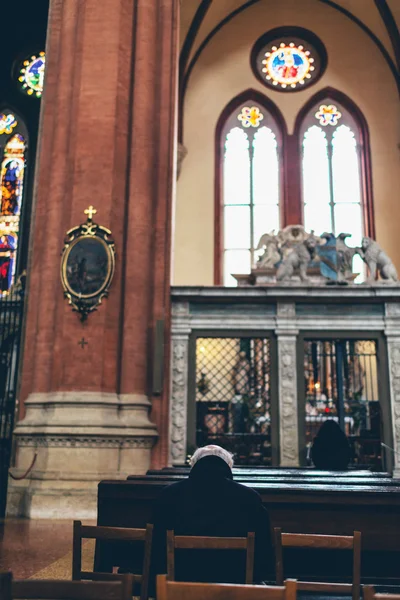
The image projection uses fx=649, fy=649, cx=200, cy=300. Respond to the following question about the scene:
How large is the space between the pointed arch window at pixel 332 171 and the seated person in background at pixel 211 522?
645 inches

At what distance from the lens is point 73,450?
30.3 feet

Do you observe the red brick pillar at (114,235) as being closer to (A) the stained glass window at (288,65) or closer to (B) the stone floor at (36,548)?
(B) the stone floor at (36,548)

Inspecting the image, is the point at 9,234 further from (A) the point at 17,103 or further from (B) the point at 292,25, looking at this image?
(B) the point at 292,25

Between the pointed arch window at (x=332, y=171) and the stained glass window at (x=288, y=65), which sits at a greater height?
the stained glass window at (x=288, y=65)

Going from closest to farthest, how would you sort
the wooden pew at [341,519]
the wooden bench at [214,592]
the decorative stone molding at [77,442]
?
the wooden bench at [214,592], the wooden pew at [341,519], the decorative stone molding at [77,442]

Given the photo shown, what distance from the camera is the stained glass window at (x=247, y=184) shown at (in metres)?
19.5

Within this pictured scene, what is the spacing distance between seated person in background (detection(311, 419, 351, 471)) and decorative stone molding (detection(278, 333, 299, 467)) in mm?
2658

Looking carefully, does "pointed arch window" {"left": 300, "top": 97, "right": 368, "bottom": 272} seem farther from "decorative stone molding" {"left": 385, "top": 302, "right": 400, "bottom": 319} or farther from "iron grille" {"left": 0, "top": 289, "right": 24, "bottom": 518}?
"iron grille" {"left": 0, "top": 289, "right": 24, "bottom": 518}

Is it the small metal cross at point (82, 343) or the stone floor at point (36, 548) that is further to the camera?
the small metal cross at point (82, 343)

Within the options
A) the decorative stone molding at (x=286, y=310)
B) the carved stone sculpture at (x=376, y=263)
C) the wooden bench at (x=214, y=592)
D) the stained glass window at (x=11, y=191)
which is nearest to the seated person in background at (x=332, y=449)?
the decorative stone molding at (x=286, y=310)

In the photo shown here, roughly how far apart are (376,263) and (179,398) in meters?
4.37

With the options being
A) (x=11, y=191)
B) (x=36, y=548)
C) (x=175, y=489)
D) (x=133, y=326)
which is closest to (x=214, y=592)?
(x=175, y=489)

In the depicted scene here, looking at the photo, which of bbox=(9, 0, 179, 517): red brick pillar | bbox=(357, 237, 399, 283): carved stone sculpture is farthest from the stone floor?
bbox=(357, 237, 399, 283): carved stone sculpture

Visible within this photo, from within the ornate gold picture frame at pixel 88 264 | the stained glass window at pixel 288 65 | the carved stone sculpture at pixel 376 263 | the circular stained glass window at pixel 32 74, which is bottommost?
the ornate gold picture frame at pixel 88 264
